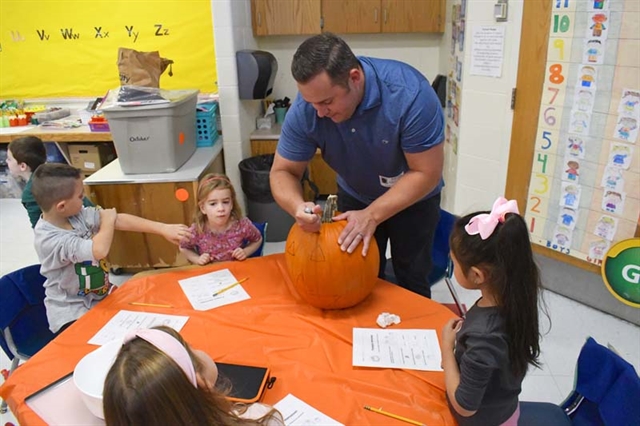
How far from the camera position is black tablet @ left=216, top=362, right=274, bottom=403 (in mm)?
1241

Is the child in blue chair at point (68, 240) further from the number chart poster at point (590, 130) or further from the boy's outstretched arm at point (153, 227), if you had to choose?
the number chart poster at point (590, 130)

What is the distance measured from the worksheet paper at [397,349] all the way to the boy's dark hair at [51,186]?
3.88ft

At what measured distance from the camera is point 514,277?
3.82 feet

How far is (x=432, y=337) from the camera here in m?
1.46

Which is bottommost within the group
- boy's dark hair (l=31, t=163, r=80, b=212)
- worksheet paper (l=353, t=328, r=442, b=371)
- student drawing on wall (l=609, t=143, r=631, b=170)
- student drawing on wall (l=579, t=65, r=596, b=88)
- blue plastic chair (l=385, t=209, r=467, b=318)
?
blue plastic chair (l=385, t=209, r=467, b=318)

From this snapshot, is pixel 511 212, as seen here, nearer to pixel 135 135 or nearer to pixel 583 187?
pixel 583 187

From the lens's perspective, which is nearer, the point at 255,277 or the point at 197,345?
the point at 197,345

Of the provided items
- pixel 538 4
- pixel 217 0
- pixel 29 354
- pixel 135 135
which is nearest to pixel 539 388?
pixel 538 4

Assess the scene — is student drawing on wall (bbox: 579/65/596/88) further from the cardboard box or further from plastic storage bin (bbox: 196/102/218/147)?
the cardboard box

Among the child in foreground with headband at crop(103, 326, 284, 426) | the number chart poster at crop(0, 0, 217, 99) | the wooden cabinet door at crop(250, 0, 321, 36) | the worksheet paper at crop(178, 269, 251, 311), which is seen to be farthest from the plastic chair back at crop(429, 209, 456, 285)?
the number chart poster at crop(0, 0, 217, 99)

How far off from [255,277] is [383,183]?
59 cm

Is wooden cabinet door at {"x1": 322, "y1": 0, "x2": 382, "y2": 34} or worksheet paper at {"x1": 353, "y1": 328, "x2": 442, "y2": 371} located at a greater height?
wooden cabinet door at {"x1": 322, "y1": 0, "x2": 382, "y2": 34}

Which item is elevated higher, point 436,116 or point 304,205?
point 436,116

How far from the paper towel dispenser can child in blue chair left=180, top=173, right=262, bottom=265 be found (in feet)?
4.31
